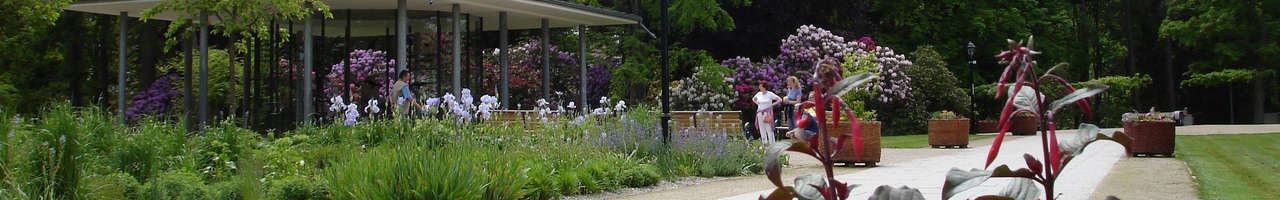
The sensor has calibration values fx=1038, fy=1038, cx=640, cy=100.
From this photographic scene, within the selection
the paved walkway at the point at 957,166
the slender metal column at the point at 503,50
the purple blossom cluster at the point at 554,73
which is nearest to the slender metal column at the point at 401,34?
the slender metal column at the point at 503,50

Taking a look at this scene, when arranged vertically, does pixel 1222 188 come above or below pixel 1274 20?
below

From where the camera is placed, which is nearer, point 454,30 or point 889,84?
point 454,30

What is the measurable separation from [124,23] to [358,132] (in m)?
14.8

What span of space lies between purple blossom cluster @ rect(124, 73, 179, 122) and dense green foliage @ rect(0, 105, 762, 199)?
1734cm

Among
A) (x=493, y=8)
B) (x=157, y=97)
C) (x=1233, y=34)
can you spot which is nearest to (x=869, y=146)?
(x=493, y=8)

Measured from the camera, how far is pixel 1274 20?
40.5 metres

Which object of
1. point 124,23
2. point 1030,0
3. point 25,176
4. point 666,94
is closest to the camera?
point 25,176

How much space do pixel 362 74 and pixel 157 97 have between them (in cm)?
807

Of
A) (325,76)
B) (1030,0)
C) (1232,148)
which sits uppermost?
(1030,0)

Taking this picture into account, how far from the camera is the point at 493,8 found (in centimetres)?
2103

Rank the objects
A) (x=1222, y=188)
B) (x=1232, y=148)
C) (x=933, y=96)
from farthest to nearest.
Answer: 1. (x=933, y=96)
2. (x=1232, y=148)
3. (x=1222, y=188)

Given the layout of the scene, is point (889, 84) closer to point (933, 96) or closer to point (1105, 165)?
point (933, 96)

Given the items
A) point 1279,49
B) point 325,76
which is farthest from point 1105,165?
point 1279,49

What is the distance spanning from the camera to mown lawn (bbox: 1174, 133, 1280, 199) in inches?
344
